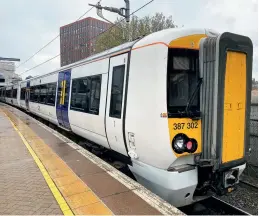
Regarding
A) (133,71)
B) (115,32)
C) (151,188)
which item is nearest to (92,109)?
(133,71)

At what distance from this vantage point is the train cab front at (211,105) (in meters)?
4.21

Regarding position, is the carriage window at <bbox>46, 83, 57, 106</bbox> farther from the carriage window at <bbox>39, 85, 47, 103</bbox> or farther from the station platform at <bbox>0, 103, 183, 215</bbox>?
the station platform at <bbox>0, 103, 183, 215</bbox>

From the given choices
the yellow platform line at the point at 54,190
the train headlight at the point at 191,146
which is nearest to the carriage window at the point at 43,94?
the yellow platform line at the point at 54,190

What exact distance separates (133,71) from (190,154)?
1.70 m

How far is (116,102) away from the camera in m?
5.41

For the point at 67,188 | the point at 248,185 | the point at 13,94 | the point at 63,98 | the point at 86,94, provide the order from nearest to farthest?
the point at 67,188
the point at 248,185
the point at 86,94
the point at 63,98
the point at 13,94

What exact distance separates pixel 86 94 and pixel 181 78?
3.27 metres

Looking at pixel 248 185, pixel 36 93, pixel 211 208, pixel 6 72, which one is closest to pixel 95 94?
pixel 211 208

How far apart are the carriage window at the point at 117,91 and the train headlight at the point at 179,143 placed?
1.37 m

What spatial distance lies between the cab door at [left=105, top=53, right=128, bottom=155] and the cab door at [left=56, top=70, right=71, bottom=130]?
341cm

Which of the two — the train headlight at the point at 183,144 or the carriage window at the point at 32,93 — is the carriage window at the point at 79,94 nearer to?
the train headlight at the point at 183,144

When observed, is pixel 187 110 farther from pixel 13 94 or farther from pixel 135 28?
pixel 13 94

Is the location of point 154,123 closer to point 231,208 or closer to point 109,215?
point 109,215

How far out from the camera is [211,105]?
4289 mm
